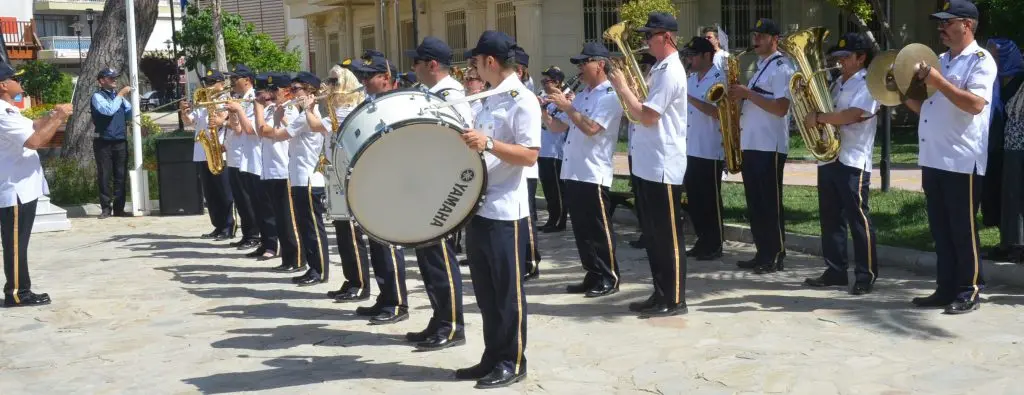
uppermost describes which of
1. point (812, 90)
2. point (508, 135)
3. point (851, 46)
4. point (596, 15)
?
point (596, 15)

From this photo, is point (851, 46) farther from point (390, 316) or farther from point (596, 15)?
point (596, 15)

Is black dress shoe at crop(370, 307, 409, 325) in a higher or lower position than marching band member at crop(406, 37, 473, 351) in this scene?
lower

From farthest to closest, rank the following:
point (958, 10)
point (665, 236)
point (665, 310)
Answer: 1. point (665, 310)
2. point (665, 236)
3. point (958, 10)

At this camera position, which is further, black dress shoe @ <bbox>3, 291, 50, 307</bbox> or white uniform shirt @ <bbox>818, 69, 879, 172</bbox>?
black dress shoe @ <bbox>3, 291, 50, 307</bbox>

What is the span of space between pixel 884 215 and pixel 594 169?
4.06 meters

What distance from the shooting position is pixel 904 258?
8.70 meters

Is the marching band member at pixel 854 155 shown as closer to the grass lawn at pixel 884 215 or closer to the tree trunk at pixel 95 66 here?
the grass lawn at pixel 884 215

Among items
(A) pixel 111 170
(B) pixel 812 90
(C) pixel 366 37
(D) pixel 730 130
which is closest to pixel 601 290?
(D) pixel 730 130

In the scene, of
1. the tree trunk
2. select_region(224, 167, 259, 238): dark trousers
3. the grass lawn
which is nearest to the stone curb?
the grass lawn

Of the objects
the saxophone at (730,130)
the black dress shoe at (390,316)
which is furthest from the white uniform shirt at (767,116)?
the black dress shoe at (390,316)

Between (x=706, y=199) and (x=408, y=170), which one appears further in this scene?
(x=706, y=199)

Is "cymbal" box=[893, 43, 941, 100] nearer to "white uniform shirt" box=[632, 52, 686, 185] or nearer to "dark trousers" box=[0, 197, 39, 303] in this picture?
"white uniform shirt" box=[632, 52, 686, 185]

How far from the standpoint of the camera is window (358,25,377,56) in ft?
126

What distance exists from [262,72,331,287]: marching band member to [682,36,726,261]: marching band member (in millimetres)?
2995
